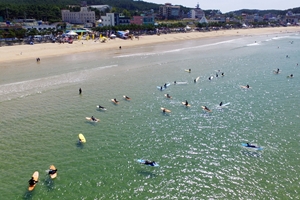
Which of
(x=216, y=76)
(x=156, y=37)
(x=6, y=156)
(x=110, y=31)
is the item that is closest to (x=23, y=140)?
(x=6, y=156)

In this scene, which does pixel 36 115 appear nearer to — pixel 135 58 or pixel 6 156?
pixel 6 156

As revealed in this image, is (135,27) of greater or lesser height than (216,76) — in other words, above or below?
above

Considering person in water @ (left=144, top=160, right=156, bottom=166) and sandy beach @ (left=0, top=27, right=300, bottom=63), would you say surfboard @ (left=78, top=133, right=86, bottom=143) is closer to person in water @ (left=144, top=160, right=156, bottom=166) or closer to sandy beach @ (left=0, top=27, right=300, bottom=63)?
person in water @ (left=144, top=160, right=156, bottom=166)

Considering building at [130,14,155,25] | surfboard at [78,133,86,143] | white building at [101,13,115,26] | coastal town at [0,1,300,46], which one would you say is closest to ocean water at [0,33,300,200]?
surfboard at [78,133,86,143]

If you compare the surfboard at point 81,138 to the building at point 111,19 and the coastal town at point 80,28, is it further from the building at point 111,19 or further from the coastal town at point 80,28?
the building at point 111,19

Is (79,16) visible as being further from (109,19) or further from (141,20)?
(141,20)

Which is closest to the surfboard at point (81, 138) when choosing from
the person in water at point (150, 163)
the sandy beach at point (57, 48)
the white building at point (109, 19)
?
the person in water at point (150, 163)

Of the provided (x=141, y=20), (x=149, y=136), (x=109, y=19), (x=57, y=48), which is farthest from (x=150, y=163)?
(x=141, y=20)
